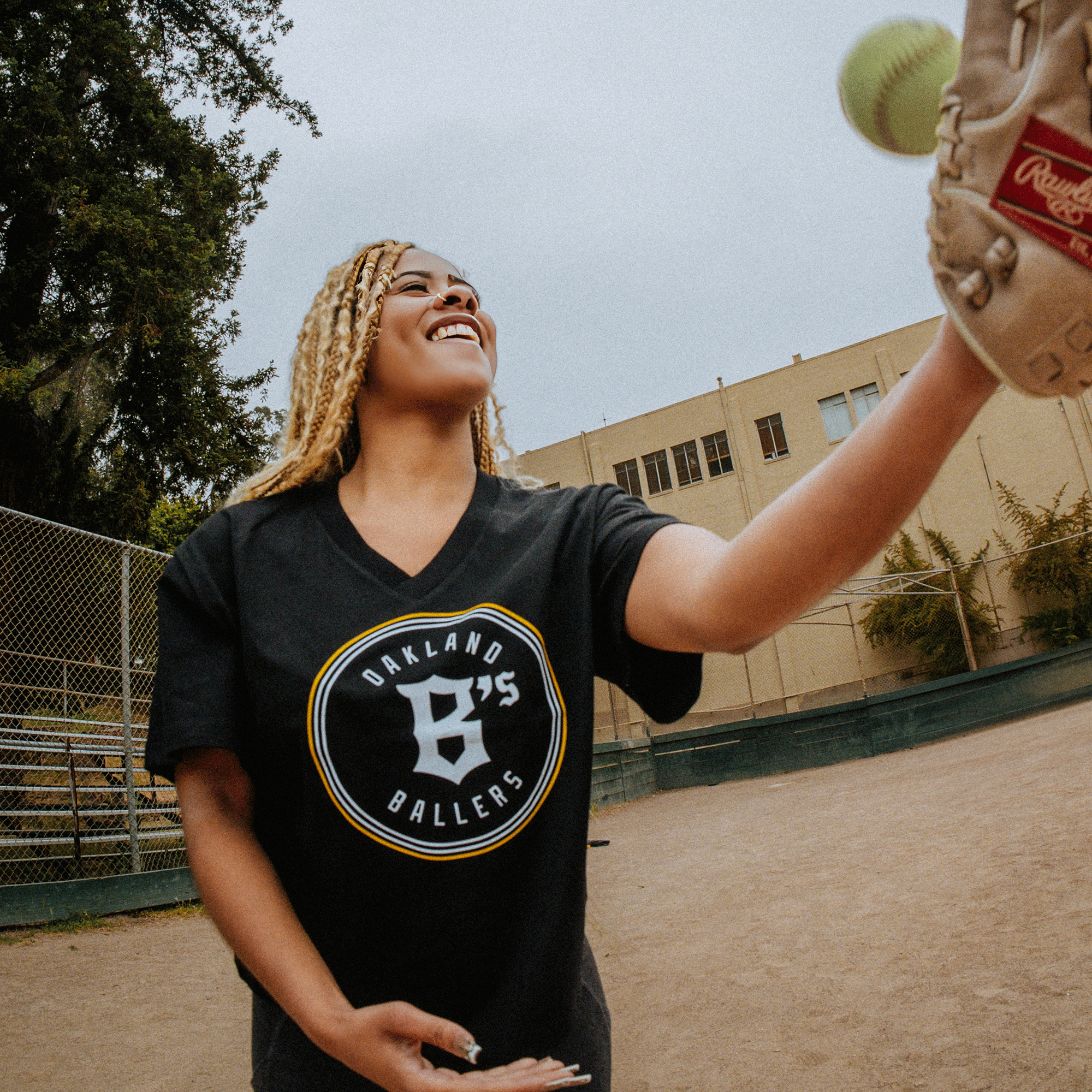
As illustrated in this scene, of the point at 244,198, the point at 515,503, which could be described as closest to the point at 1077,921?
the point at 515,503

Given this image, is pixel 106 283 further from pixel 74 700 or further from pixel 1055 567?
pixel 1055 567

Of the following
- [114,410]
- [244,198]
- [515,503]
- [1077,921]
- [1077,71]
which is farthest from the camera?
[244,198]

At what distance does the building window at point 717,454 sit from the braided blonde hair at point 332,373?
81.9ft

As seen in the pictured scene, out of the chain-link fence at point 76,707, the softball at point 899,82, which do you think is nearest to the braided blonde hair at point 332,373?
the softball at point 899,82

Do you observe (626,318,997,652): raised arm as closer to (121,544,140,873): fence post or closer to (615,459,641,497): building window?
(121,544,140,873): fence post

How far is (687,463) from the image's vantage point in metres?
26.6

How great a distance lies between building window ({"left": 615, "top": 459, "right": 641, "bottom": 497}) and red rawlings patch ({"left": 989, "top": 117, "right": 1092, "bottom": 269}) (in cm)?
2641

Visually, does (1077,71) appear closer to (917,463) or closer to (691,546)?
(917,463)

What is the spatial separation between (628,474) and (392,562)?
2654cm

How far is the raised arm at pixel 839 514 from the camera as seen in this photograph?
0.77 m

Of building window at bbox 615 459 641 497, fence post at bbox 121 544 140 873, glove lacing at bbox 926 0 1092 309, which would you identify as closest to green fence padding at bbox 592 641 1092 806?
→ fence post at bbox 121 544 140 873

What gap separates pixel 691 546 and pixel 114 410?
1252 centimetres

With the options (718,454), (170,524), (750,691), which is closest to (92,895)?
(750,691)

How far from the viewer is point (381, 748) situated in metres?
1.03
